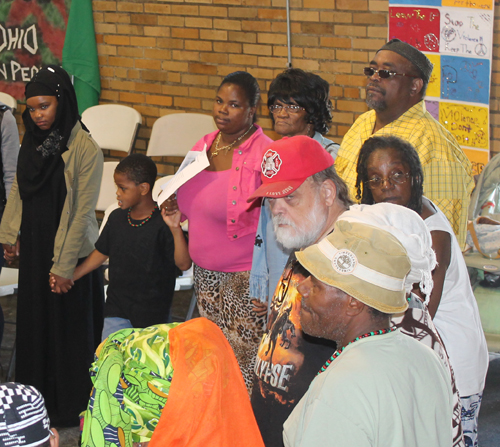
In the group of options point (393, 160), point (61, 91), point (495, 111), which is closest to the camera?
A: point (393, 160)

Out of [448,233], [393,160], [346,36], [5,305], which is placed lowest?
[5,305]

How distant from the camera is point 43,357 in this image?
3715 mm

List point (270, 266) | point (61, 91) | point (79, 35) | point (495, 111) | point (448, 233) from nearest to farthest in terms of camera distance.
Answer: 1. point (448, 233)
2. point (270, 266)
3. point (61, 91)
4. point (495, 111)
5. point (79, 35)

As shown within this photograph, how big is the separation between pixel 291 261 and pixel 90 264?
176cm

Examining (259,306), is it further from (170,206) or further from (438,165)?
(438,165)

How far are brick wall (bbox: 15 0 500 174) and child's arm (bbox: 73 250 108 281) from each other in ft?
9.29

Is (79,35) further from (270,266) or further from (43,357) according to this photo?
(270,266)

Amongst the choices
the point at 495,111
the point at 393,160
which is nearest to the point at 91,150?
the point at 393,160

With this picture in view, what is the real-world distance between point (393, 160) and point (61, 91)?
1940mm

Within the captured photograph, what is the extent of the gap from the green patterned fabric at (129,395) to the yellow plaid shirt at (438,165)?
1.42 meters

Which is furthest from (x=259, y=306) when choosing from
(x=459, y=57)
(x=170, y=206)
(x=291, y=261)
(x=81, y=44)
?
(x=81, y=44)

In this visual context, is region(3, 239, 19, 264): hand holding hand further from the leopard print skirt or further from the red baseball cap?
the red baseball cap

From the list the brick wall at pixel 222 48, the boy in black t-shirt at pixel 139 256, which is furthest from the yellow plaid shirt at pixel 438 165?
the brick wall at pixel 222 48

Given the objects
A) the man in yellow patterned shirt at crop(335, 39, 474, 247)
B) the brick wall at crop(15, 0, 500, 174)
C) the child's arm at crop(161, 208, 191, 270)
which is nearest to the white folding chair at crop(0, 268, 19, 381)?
the child's arm at crop(161, 208, 191, 270)
